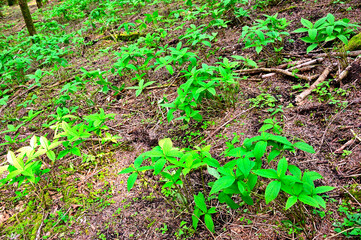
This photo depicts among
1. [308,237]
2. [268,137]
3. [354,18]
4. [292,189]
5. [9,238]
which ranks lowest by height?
[9,238]

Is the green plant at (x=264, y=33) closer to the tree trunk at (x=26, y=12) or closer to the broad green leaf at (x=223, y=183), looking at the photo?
the broad green leaf at (x=223, y=183)

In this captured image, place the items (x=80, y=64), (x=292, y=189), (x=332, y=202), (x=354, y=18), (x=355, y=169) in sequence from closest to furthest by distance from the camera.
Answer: (x=292, y=189), (x=332, y=202), (x=355, y=169), (x=354, y=18), (x=80, y=64)

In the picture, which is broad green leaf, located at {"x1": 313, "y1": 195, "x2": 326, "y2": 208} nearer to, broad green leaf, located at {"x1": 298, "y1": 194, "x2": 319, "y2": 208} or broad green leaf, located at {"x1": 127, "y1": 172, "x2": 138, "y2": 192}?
broad green leaf, located at {"x1": 298, "y1": 194, "x2": 319, "y2": 208}

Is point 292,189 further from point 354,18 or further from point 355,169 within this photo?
point 354,18

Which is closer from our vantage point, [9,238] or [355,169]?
[355,169]

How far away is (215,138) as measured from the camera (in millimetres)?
2461

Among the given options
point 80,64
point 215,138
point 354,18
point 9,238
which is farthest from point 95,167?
point 354,18

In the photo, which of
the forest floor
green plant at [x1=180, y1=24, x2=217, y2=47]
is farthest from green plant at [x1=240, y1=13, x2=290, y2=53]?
green plant at [x1=180, y1=24, x2=217, y2=47]

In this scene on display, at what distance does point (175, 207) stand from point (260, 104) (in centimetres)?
160

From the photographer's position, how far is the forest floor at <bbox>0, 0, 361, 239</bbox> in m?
1.65

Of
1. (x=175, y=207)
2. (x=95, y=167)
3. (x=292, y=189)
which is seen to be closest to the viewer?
(x=292, y=189)

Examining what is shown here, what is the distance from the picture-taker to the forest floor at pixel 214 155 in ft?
5.40

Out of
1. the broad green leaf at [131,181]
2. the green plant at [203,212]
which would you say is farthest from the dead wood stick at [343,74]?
the broad green leaf at [131,181]

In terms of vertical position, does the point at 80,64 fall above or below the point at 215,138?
above
